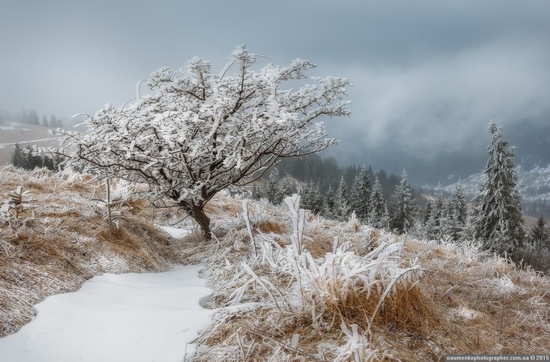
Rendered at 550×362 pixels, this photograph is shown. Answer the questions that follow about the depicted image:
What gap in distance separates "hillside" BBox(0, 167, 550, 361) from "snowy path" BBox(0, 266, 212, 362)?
137 mm

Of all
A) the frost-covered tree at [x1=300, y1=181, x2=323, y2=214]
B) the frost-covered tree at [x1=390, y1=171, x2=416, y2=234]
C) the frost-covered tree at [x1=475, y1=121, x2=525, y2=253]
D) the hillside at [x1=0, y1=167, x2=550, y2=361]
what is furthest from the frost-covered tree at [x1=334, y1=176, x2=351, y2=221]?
the hillside at [x1=0, y1=167, x2=550, y2=361]

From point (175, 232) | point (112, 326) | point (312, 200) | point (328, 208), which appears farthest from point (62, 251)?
point (328, 208)

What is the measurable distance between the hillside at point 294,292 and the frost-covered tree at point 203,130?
2.57 feet

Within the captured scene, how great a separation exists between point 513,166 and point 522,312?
94.1ft

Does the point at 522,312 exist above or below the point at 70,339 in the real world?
below

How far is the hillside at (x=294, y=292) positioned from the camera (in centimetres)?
239

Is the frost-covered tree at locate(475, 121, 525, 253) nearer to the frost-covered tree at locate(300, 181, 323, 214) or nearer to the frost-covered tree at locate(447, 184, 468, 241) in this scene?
the frost-covered tree at locate(447, 184, 468, 241)

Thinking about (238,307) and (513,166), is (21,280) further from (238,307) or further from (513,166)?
(513,166)

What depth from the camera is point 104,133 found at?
4355 mm

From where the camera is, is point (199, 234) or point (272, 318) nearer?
point (272, 318)

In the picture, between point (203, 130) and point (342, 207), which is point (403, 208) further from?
point (203, 130)

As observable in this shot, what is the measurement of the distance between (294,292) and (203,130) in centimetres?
271

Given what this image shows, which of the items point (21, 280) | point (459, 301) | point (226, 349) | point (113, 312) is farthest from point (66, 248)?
point (459, 301)

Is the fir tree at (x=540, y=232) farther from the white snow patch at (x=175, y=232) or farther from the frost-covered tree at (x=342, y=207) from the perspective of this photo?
the white snow patch at (x=175, y=232)
